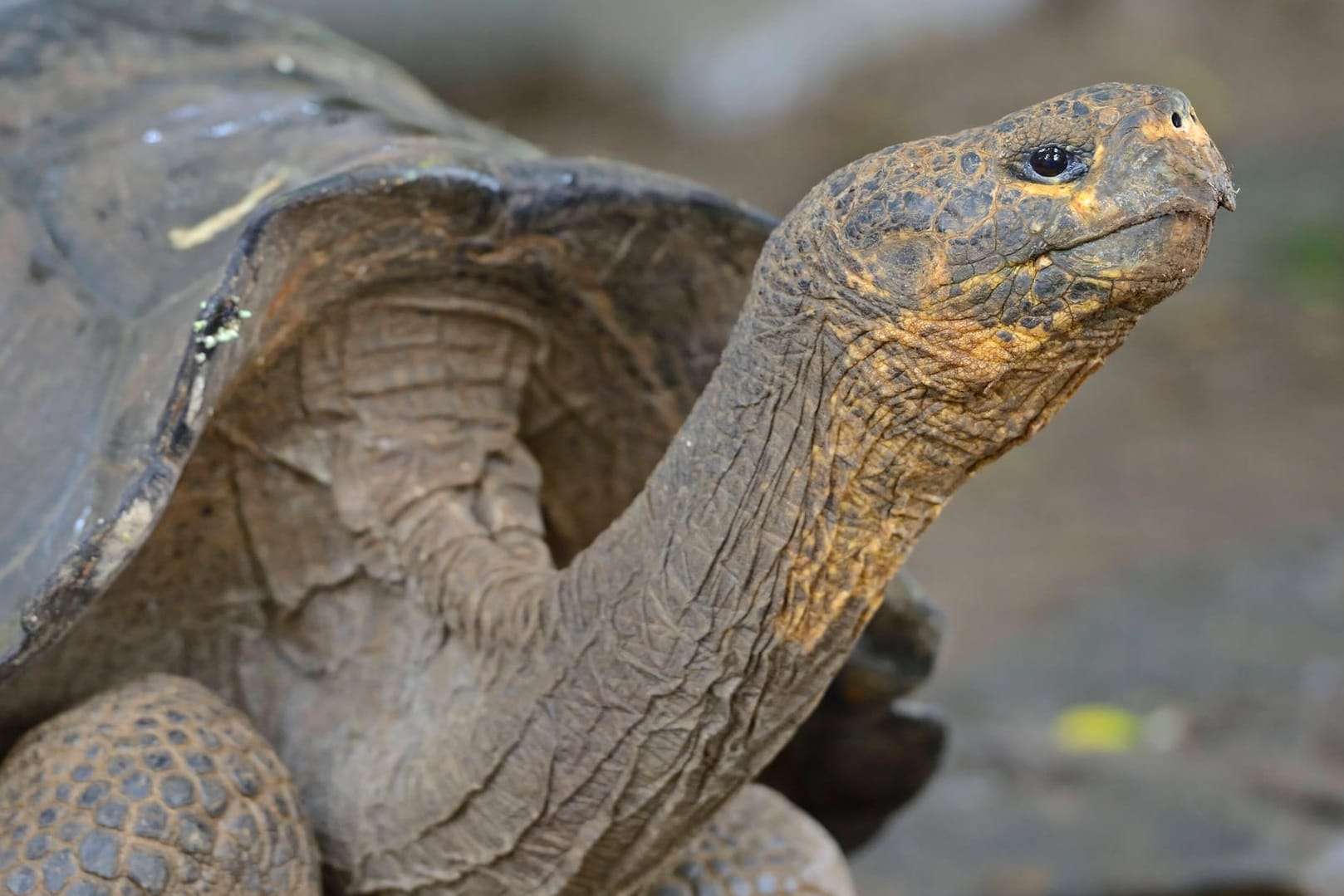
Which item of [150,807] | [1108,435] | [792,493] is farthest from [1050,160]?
[1108,435]

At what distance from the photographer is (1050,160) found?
1.33 metres

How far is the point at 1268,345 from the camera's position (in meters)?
7.36

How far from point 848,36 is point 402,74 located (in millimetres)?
6915

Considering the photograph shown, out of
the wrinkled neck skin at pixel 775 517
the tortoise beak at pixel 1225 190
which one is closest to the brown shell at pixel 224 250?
the wrinkled neck skin at pixel 775 517

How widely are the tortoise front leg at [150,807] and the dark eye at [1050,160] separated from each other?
120cm

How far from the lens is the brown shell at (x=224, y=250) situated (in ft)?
5.90

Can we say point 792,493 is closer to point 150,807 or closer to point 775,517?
point 775,517

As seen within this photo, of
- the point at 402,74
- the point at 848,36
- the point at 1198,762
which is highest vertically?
the point at 848,36

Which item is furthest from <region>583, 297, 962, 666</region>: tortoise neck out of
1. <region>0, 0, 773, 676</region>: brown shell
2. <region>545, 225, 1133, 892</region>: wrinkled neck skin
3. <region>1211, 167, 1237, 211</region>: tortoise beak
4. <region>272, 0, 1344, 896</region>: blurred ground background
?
<region>272, 0, 1344, 896</region>: blurred ground background

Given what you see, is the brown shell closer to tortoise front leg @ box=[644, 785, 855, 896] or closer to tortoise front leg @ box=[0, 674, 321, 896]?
A: tortoise front leg @ box=[0, 674, 321, 896]

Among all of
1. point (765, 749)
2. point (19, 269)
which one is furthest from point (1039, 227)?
point (19, 269)

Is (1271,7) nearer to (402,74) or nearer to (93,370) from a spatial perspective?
(402,74)

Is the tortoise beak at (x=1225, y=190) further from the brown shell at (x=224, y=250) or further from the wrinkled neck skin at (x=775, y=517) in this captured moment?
the brown shell at (x=224, y=250)

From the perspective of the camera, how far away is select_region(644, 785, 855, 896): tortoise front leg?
2.20 m
